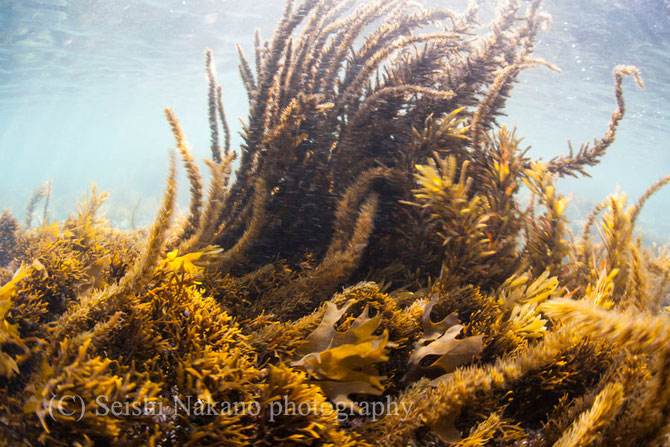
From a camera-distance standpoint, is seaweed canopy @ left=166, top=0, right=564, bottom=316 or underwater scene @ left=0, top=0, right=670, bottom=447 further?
seaweed canopy @ left=166, top=0, right=564, bottom=316

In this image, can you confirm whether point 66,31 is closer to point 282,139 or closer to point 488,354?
point 282,139

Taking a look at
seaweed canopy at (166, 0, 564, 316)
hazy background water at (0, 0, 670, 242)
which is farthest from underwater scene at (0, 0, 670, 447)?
hazy background water at (0, 0, 670, 242)

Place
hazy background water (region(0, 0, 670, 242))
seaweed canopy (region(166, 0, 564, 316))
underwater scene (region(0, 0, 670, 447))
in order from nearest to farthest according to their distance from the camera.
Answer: underwater scene (region(0, 0, 670, 447)), seaweed canopy (region(166, 0, 564, 316)), hazy background water (region(0, 0, 670, 242))

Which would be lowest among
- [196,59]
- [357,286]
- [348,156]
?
[357,286]

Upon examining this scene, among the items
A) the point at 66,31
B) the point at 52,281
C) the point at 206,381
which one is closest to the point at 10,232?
the point at 52,281

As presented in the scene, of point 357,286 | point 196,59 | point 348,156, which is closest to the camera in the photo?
point 357,286

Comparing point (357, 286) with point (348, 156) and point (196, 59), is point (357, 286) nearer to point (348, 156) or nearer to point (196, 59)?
point (348, 156)

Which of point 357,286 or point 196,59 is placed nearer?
point 357,286

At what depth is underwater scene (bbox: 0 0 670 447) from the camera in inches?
36.9

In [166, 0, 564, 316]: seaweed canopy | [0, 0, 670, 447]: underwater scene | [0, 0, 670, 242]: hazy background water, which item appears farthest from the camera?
[0, 0, 670, 242]: hazy background water

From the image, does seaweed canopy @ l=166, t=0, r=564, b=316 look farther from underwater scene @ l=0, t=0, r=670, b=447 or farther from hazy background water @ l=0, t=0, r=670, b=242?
hazy background water @ l=0, t=0, r=670, b=242

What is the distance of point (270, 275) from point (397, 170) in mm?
998

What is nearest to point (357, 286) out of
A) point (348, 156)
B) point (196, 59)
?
point (348, 156)

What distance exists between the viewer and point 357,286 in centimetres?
148
